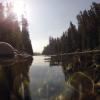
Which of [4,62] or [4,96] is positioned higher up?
[4,62]

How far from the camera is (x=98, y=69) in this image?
1440 centimetres

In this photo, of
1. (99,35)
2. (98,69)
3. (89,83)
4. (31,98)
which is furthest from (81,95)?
(99,35)

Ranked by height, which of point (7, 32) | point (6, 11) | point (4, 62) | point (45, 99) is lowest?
point (45, 99)

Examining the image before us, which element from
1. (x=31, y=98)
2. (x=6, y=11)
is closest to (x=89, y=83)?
(x=31, y=98)

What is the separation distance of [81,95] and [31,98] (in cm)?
190

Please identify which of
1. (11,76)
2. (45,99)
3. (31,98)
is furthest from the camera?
(45,99)

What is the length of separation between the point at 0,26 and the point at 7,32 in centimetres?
287

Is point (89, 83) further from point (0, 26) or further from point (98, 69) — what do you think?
point (0, 26)

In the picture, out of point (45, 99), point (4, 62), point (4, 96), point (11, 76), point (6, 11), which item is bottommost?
point (45, 99)

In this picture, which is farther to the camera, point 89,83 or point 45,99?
point 89,83

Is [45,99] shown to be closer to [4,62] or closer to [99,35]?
[4,62]

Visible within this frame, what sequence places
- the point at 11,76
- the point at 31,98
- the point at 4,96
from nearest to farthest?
1. the point at 4,96
2. the point at 11,76
3. the point at 31,98

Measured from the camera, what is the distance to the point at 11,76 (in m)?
5.33

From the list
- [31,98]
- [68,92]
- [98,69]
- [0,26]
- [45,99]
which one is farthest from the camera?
[0,26]
